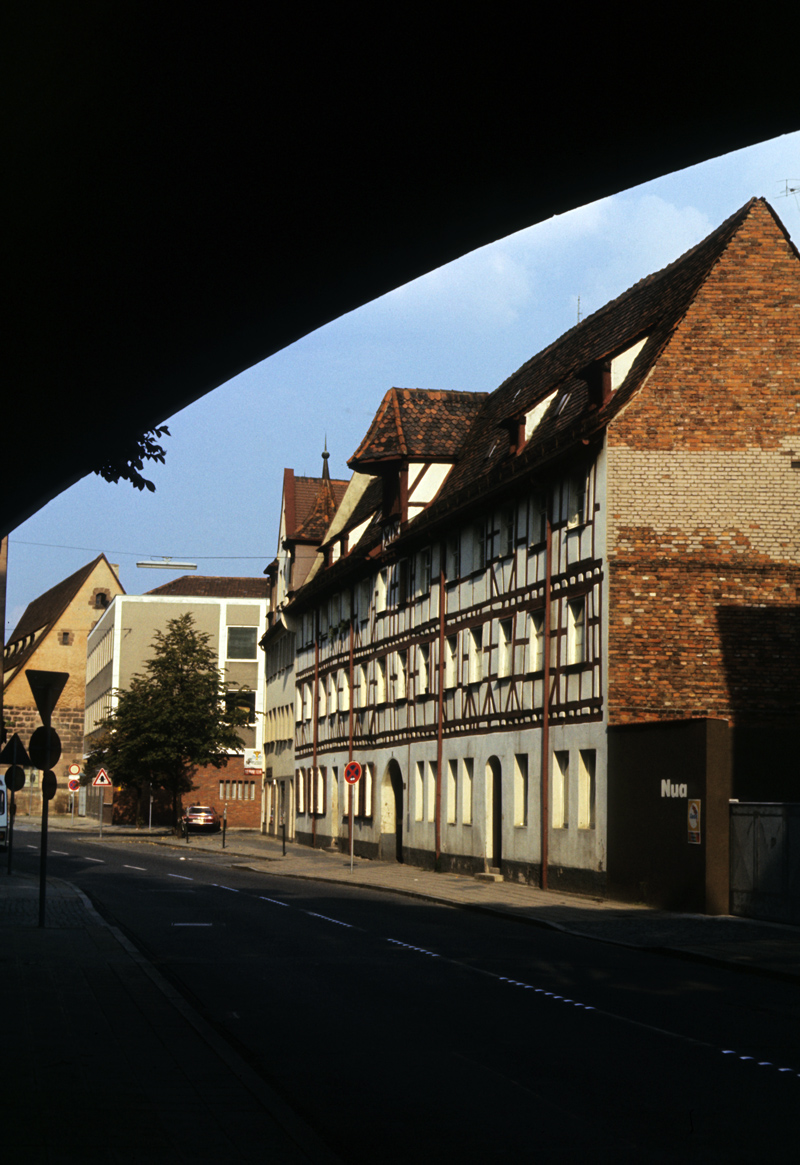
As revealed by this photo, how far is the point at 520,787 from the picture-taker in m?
30.8

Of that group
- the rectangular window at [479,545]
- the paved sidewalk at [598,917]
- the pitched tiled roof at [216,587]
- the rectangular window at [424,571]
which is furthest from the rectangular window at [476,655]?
the pitched tiled roof at [216,587]

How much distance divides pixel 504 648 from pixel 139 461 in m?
19.7

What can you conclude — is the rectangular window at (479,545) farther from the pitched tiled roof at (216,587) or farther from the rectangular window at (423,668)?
the pitched tiled roof at (216,587)

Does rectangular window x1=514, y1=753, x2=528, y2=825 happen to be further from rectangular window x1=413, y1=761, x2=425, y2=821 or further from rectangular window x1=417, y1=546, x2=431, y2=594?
rectangular window x1=417, y1=546, x2=431, y2=594

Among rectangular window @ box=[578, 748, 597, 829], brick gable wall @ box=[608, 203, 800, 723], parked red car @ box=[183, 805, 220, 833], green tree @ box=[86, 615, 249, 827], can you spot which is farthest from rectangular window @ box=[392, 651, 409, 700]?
parked red car @ box=[183, 805, 220, 833]

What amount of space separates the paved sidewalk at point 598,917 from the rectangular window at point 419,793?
4.62ft

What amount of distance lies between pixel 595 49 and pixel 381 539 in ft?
131

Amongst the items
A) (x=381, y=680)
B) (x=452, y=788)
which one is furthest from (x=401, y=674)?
(x=452, y=788)

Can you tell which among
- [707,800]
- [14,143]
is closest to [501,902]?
[707,800]

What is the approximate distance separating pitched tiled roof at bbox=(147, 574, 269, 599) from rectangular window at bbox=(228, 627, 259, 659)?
673 centimetres

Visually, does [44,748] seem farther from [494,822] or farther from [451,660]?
[451,660]

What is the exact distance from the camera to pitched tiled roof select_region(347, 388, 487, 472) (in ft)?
132

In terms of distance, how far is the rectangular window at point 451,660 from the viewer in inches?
1395

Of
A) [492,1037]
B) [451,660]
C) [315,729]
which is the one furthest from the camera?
[315,729]
